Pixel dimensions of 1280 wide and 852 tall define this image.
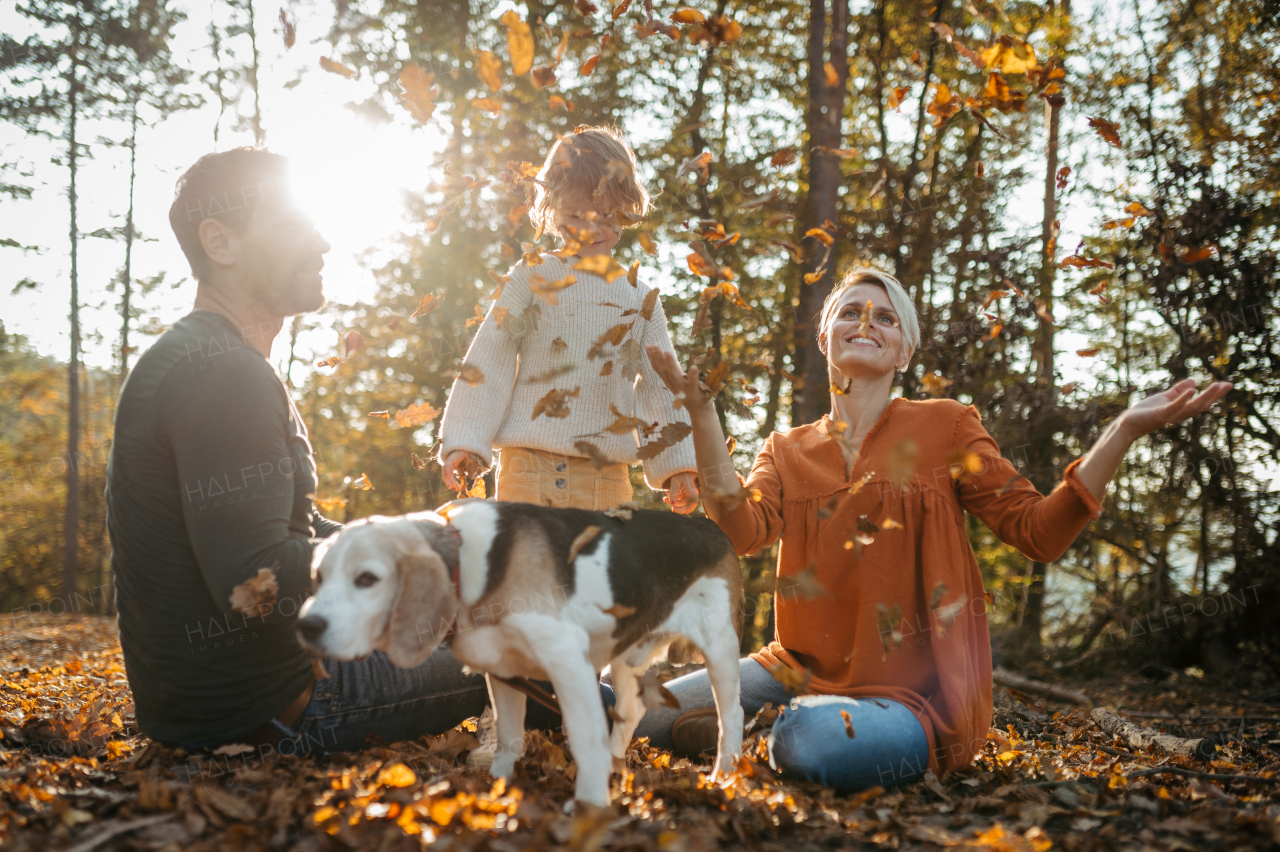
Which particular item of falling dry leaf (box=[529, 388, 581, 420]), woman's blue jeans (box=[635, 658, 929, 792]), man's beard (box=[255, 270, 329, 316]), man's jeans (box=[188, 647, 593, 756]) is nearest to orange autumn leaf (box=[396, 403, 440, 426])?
falling dry leaf (box=[529, 388, 581, 420])

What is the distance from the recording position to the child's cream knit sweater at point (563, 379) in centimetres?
400

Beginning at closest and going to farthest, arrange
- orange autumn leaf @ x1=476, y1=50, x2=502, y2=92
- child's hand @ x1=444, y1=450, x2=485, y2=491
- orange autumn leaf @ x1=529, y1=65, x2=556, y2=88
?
orange autumn leaf @ x1=476, y1=50, x2=502, y2=92
orange autumn leaf @ x1=529, y1=65, x2=556, y2=88
child's hand @ x1=444, y1=450, x2=485, y2=491

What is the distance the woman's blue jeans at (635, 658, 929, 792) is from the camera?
3.30 m

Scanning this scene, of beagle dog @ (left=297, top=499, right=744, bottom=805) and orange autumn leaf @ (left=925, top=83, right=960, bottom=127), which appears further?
orange autumn leaf @ (left=925, top=83, right=960, bottom=127)

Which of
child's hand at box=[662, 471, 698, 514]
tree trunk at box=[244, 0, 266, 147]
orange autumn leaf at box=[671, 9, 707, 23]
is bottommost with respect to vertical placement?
child's hand at box=[662, 471, 698, 514]

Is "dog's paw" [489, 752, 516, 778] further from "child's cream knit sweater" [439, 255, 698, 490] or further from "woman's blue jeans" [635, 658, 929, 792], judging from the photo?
"child's cream knit sweater" [439, 255, 698, 490]

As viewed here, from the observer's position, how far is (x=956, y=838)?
2.61 metres

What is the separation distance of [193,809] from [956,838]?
8.21 ft

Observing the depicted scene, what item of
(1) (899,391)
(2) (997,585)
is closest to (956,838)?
(1) (899,391)

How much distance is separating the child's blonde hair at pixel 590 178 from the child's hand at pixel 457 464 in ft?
4.45

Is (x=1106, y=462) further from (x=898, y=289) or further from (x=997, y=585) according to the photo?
(x=997, y=585)

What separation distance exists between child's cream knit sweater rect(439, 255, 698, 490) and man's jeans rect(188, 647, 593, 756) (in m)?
1.08

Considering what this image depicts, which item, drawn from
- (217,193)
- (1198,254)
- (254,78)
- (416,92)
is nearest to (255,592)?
(217,193)

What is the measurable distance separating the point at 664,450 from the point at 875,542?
112 centimetres
